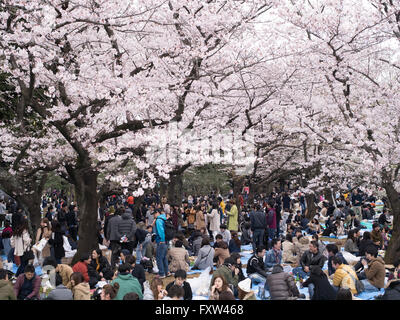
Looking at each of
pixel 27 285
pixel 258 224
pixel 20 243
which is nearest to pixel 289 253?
pixel 258 224

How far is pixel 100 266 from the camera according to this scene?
31.4ft

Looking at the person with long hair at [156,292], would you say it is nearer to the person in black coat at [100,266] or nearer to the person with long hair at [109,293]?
the person with long hair at [109,293]

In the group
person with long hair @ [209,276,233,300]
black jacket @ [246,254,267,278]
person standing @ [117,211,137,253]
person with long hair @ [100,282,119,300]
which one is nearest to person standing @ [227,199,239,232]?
person standing @ [117,211,137,253]

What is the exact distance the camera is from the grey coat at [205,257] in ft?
36.1

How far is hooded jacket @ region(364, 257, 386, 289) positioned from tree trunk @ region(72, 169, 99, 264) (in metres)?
6.95

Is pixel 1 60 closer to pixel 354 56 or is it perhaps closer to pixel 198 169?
pixel 354 56

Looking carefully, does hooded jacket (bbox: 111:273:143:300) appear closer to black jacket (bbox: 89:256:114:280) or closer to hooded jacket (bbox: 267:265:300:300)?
black jacket (bbox: 89:256:114:280)

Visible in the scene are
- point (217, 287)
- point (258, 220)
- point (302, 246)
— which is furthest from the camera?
point (258, 220)

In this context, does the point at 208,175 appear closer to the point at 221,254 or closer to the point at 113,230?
the point at 113,230

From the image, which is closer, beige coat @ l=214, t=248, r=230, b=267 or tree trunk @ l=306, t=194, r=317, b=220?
beige coat @ l=214, t=248, r=230, b=267

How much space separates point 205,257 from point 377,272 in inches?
168

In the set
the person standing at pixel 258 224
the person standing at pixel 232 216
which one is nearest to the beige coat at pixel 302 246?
the person standing at pixel 258 224

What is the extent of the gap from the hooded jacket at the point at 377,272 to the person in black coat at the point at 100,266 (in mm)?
5745

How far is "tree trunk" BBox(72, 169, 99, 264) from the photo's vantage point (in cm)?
1084
